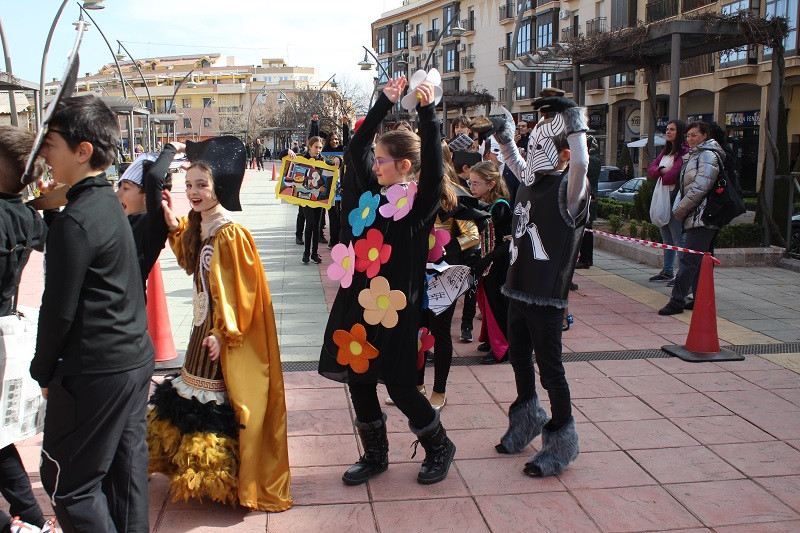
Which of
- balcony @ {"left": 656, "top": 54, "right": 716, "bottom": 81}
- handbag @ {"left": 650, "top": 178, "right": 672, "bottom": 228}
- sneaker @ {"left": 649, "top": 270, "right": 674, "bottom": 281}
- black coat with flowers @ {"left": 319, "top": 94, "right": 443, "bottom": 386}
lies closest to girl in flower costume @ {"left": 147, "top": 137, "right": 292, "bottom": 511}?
black coat with flowers @ {"left": 319, "top": 94, "right": 443, "bottom": 386}

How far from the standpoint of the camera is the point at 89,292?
248cm

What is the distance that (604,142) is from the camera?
41.5 metres

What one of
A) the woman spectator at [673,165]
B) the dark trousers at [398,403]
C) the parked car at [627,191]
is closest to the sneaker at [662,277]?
the woman spectator at [673,165]

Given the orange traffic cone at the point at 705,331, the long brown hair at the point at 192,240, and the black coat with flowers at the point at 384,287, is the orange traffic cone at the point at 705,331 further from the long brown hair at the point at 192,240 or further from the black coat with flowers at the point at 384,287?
the long brown hair at the point at 192,240

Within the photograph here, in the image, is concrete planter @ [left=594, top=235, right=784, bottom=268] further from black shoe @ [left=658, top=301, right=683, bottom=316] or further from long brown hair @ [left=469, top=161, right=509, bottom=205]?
long brown hair @ [left=469, top=161, right=509, bottom=205]

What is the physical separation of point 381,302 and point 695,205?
16.4 feet

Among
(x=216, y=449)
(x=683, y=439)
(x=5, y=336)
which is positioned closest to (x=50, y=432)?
(x=5, y=336)

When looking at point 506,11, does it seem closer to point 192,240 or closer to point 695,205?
point 695,205

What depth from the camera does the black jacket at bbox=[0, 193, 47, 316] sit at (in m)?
3.00

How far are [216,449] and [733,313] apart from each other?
5999 mm

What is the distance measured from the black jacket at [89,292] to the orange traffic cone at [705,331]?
462 cm

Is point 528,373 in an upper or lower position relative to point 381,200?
lower

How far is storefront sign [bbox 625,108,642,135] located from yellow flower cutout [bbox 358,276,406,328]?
36.9m

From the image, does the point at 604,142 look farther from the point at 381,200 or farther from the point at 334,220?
the point at 381,200
